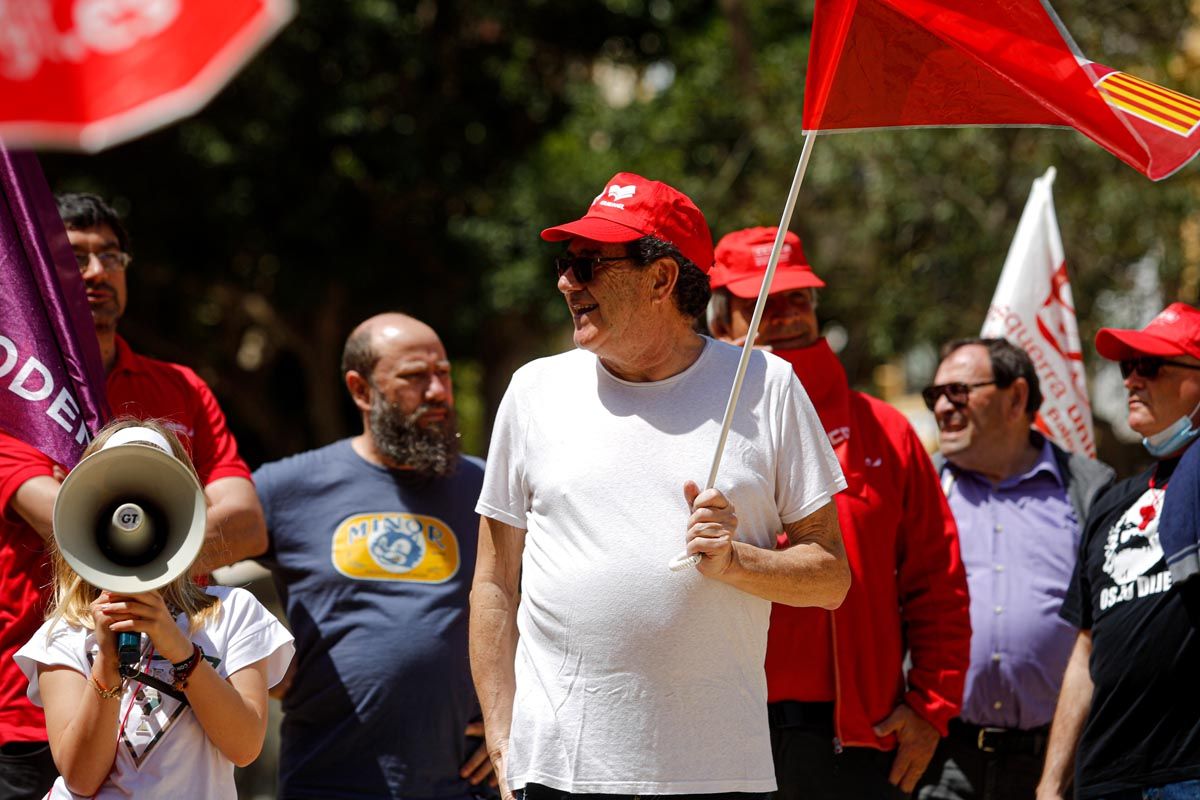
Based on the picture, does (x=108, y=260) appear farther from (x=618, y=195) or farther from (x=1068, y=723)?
(x=1068, y=723)

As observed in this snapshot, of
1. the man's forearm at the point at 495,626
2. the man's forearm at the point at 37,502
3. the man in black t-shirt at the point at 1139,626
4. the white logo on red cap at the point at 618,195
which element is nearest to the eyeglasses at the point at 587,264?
the white logo on red cap at the point at 618,195

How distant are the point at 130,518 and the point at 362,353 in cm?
209

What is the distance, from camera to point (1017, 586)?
561cm

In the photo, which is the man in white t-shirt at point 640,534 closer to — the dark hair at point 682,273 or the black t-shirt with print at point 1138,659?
the dark hair at point 682,273

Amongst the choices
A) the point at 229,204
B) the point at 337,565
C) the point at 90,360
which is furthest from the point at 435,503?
the point at 229,204

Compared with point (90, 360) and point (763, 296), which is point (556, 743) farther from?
point (90, 360)

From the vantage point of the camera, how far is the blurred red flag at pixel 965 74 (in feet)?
12.2

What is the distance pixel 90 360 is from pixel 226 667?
1085 millimetres

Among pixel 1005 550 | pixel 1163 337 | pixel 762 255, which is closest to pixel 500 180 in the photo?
pixel 1005 550

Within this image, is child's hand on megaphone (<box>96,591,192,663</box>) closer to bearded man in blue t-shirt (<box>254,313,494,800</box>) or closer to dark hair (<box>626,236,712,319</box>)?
dark hair (<box>626,236,712,319</box>)

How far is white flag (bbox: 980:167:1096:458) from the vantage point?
278 inches

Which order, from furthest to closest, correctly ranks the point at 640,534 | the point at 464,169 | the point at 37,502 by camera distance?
the point at 464,169 < the point at 37,502 < the point at 640,534

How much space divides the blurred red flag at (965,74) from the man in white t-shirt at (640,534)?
0.49 m

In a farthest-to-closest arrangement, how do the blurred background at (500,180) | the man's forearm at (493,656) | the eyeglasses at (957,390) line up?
1. the blurred background at (500,180)
2. the eyeglasses at (957,390)
3. the man's forearm at (493,656)
